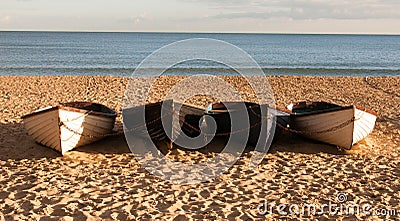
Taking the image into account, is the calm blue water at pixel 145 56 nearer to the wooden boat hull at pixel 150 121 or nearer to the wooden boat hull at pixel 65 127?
the wooden boat hull at pixel 150 121

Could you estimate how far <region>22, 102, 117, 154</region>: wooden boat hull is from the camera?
8.54 metres

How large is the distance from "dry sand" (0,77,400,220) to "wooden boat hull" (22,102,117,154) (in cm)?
24

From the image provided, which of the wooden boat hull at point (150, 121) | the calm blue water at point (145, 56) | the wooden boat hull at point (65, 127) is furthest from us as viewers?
the calm blue water at point (145, 56)

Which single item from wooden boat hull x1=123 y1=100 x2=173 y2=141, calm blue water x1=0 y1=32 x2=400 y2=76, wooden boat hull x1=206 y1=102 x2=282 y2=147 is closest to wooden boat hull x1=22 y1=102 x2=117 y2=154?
wooden boat hull x1=123 y1=100 x2=173 y2=141

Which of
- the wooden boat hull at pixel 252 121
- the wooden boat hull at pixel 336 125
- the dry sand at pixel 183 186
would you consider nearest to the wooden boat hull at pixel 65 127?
the dry sand at pixel 183 186

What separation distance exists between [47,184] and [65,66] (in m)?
31.2

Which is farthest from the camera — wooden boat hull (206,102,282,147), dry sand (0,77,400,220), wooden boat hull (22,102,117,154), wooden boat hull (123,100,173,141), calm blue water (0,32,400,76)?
calm blue water (0,32,400,76)

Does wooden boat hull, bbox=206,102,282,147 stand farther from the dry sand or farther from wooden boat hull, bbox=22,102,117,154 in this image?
wooden boat hull, bbox=22,102,117,154

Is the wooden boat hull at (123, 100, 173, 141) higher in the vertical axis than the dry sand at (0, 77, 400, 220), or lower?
higher

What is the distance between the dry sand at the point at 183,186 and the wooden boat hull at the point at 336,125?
25cm

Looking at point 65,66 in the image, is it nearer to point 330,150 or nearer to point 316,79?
point 316,79

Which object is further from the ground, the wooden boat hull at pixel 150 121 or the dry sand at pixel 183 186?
the wooden boat hull at pixel 150 121

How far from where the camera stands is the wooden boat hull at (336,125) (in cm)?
896

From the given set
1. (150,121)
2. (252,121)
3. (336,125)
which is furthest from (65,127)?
(336,125)
